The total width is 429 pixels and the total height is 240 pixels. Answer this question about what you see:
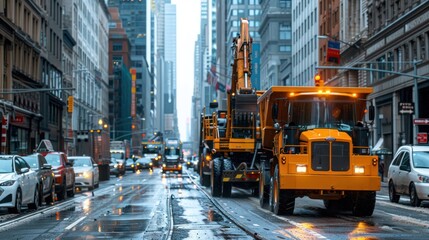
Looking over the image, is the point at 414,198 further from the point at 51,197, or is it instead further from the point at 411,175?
the point at 51,197

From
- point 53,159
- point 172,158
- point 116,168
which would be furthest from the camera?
point 172,158

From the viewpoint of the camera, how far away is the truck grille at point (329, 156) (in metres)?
18.5

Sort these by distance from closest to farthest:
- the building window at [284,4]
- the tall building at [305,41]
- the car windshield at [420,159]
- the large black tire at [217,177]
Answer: the car windshield at [420,159] < the large black tire at [217,177] < the tall building at [305,41] < the building window at [284,4]

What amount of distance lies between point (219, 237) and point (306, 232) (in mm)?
1796

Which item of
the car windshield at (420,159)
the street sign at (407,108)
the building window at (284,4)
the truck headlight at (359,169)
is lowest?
the truck headlight at (359,169)

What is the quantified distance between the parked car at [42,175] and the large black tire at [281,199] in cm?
862

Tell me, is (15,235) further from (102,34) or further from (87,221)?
(102,34)

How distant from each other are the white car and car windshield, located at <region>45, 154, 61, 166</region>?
616 centimetres

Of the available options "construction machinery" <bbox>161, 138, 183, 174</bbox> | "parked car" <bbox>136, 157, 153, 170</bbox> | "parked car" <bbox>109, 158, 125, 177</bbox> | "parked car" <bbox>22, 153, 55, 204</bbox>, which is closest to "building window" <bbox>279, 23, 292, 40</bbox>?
"parked car" <bbox>136, 157, 153, 170</bbox>

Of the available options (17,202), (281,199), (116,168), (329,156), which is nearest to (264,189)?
(281,199)

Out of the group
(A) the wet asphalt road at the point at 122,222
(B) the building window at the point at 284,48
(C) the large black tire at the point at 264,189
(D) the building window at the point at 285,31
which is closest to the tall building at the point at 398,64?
(C) the large black tire at the point at 264,189

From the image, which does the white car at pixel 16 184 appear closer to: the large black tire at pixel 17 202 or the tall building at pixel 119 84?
the large black tire at pixel 17 202

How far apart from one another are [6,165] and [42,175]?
3.11m

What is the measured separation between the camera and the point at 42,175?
25312 mm
